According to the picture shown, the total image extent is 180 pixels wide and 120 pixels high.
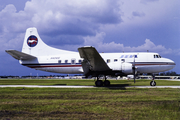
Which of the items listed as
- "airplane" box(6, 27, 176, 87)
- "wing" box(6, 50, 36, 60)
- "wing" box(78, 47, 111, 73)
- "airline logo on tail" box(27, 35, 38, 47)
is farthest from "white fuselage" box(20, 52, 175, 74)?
"airline logo on tail" box(27, 35, 38, 47)

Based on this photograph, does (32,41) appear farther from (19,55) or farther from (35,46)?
(19,55)

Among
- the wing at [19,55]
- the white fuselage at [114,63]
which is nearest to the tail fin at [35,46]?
the white fuselage at [114,63]

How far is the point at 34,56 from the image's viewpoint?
25.3 metres

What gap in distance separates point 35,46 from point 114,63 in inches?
499

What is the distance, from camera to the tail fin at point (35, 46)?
26.3 meters

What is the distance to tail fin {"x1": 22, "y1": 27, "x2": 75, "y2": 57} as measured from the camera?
2630cm

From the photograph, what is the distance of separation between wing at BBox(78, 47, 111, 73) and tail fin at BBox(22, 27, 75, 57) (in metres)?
6.47

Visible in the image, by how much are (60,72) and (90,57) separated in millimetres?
6753

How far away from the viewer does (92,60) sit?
19906 millimetres

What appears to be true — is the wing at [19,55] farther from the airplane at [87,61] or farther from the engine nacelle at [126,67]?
the engine nacelle at [126,67]

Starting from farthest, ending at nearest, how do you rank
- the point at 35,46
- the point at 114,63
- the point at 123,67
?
the point at 35,46, the point at 114,63, the point at 123,67

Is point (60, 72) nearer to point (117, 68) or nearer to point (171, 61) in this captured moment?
point (117, 68)

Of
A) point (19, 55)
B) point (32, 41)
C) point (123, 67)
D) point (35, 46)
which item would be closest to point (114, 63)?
point (123, 67)

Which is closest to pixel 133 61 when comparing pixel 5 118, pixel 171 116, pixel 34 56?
pixel 34 56
